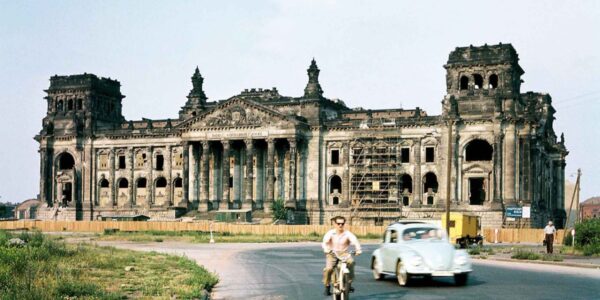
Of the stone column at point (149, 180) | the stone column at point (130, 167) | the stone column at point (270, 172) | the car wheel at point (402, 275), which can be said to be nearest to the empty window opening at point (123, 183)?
the stone column at point (130, 167)

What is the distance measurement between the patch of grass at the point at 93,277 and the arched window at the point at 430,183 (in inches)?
2088

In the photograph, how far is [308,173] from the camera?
86.1 m

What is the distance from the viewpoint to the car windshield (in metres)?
22.1

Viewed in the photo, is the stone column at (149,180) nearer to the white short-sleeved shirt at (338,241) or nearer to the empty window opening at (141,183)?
the empty window opening at (141,183)

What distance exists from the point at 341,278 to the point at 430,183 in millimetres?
66562

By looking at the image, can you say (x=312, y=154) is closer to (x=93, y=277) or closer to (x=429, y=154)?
(x=429, y=154)

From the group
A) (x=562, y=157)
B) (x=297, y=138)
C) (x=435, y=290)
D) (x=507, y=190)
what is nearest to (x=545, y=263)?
(x=435, y=290)

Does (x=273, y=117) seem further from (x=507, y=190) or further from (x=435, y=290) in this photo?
(x=435, y=290)

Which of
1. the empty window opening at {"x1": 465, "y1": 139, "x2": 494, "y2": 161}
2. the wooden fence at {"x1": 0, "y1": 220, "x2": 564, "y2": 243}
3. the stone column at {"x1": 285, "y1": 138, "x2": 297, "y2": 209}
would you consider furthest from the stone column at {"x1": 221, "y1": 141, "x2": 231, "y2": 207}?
the empty window opening at {"x1": 465, "y1": 139, "x2": 494, "y2": 161}

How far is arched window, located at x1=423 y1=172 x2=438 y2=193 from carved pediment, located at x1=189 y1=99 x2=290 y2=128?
50.6ft

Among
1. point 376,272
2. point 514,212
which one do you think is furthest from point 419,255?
point 514,212

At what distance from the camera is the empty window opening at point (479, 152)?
81.1 meters

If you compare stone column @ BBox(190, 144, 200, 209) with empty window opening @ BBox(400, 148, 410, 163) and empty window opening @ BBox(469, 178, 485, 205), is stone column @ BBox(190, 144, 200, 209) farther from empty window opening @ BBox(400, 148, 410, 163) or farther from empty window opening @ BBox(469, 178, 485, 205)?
empty window opening @ BBox(469, 178, 485, 205)

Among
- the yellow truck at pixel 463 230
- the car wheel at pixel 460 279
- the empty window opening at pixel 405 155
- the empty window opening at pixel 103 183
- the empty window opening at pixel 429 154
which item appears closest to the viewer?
the car wheel at pixel 460 279
